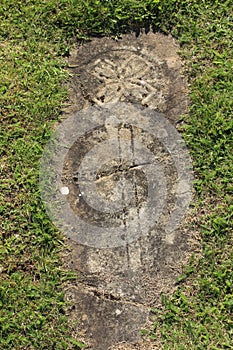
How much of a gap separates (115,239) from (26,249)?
609 millimetres

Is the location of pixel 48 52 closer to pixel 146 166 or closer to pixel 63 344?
pixel 146 166

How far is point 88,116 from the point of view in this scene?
449cm

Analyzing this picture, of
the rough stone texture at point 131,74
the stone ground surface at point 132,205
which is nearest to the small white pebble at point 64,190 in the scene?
the stone ground surface at point 132,205

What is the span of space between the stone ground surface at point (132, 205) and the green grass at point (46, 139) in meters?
0.09

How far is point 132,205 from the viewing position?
418cm

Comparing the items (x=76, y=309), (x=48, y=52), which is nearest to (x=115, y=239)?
(x=76, y=309)

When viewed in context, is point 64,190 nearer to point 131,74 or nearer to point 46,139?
point 46,139

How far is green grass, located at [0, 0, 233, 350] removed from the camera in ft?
12.7

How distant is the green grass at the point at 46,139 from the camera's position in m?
3.88

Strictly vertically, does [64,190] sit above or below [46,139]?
below

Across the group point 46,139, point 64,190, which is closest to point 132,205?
point 64,190

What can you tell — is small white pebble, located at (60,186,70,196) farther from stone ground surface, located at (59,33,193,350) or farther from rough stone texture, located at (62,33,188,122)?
rough stone texture, located at (62,33,188,122)

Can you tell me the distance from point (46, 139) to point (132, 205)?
0.81 metres

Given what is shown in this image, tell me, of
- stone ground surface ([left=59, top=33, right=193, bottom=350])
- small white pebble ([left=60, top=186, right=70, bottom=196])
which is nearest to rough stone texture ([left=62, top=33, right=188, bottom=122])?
stone ground surface ([left=59, top=33, right=193, bottom=350])
